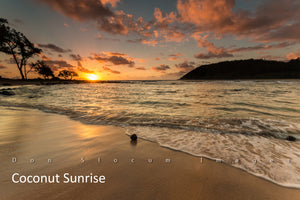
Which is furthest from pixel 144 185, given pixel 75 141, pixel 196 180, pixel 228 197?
pixel 75 141

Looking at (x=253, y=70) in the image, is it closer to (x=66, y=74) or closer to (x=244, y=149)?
(x=244, y=149)

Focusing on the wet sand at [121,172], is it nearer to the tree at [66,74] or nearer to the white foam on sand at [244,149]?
the white foam on sand at [244,149]

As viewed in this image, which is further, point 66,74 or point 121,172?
point 66,74

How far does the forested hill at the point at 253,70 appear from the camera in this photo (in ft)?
220

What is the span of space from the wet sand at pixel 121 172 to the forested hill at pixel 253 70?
85.4 metres

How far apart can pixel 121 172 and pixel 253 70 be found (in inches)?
4241

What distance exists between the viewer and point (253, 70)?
83.2 metres

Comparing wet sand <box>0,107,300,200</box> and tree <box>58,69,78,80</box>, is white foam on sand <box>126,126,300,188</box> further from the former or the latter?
tree <box>58,69,78,80</box>

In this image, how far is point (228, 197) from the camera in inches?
63.6

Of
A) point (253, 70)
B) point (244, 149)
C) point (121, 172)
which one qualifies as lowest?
point (244, 149)

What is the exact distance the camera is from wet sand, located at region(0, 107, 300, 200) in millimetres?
1650

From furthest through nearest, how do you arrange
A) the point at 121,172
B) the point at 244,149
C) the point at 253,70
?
the point at 253,70, the point at 244,149, the point at 121,172

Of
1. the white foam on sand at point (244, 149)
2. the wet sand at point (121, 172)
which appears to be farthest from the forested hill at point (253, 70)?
the wet sand at point (121, 172)

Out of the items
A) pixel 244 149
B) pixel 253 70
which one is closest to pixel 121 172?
pixel 244 149
